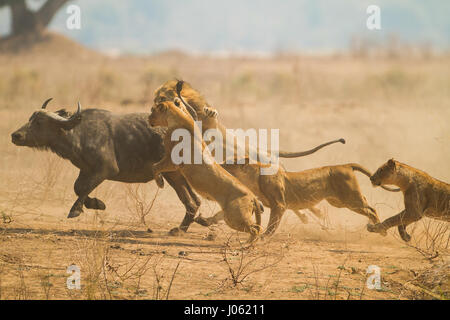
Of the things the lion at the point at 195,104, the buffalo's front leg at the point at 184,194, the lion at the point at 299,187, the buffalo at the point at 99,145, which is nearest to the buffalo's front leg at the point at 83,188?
the buffalo at the point at 99,145

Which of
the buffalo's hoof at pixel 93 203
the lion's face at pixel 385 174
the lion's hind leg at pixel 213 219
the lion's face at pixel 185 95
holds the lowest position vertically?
the lion's hind leg at pixel 213 219

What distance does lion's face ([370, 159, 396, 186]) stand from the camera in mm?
8261

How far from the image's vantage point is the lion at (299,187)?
8641mm

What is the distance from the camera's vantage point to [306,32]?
158250 mm

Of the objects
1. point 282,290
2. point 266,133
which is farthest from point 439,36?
point 282,290

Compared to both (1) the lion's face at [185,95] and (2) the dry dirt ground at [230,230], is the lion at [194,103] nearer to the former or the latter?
(1) the lion's face at [185,95]

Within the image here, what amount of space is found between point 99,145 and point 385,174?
362 cm

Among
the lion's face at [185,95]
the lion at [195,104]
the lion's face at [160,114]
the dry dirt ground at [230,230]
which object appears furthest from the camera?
the lion's face at [185,95]

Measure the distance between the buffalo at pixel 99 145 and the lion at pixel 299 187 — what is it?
0.98m

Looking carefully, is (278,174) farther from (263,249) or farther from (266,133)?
(266,133)

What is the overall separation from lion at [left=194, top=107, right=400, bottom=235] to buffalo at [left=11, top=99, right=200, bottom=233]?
3.20ft

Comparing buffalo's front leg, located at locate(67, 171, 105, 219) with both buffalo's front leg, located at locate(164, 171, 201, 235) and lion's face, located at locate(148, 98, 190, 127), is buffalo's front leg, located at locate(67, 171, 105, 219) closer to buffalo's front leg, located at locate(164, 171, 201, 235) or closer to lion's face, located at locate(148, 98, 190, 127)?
buffalo's front leg, located at locate(164, 171, 201, 235)

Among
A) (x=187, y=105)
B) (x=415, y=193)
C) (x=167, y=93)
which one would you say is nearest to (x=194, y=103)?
(x=167, y=93)

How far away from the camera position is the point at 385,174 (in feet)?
27.2
